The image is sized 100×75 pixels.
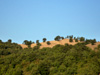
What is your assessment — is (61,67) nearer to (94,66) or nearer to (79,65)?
(79,65)

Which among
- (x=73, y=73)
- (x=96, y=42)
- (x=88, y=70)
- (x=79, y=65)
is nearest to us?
(x=88, y=70)

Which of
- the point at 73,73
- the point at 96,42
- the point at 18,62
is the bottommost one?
the point at 73,73

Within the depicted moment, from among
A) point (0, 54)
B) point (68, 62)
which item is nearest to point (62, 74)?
point (68, 62)

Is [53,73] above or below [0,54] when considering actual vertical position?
below

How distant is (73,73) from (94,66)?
33.9 feet

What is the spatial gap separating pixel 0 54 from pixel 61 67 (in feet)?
232

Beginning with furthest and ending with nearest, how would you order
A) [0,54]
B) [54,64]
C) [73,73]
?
1. [0,54]
2. [54,64]
3. [73,73]

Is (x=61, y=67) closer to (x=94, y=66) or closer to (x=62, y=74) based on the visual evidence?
(x=62, y=74)

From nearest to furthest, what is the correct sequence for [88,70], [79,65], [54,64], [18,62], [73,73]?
[88,70]
[73,73]
[79,65]
[54,64]
[18,62]

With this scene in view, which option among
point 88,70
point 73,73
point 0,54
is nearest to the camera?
point 88,70

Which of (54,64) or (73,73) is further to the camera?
(54,64)

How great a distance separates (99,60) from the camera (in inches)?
3615

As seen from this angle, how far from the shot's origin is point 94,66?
3275 inches

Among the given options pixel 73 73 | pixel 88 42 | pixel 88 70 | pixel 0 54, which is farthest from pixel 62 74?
pixel 88 42
